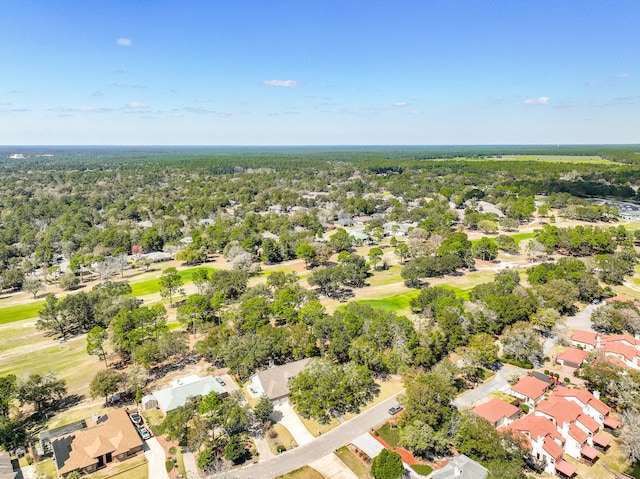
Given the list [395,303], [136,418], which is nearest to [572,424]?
[395,303]

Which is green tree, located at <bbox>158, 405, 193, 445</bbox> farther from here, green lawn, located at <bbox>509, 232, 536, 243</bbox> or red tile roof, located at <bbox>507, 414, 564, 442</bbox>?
green lawn, located at <bbox>509, 232, 536, 243</bbox>

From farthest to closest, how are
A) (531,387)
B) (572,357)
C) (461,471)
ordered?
(572,357) < (531,387) < (461,471)

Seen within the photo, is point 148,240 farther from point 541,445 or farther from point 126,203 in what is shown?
point 541,445

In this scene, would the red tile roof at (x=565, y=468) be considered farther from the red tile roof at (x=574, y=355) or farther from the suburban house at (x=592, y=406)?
the red tile roof at (x=574, y=355)

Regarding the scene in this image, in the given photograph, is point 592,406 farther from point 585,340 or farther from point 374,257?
point 374,257

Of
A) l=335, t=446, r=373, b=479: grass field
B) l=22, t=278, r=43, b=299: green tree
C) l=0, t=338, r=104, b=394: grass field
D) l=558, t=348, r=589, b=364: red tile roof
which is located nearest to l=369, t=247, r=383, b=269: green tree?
l=558, t=348, r=589, b=364: red tile roof

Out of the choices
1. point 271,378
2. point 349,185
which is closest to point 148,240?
point 271,378
